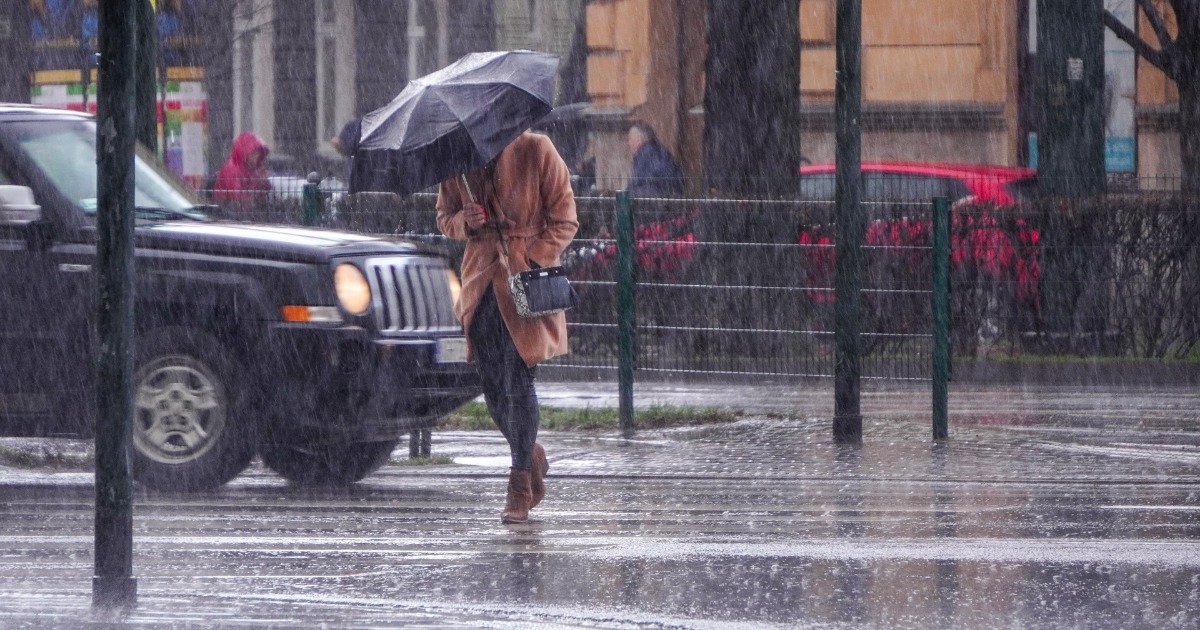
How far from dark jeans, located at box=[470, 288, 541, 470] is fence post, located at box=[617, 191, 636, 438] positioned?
3.77 meters

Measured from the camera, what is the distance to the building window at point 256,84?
3762cm

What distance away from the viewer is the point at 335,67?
38062mm

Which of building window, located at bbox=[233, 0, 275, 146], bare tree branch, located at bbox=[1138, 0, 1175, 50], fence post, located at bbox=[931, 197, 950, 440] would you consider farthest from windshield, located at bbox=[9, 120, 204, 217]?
building window, located at bbox=[233, 0, 275, 146]

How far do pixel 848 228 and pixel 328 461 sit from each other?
10.5 feet

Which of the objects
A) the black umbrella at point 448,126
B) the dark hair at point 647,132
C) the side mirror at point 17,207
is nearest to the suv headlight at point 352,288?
the black umbrella at point 448,126

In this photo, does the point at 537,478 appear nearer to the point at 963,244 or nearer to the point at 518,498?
the point at 518,498

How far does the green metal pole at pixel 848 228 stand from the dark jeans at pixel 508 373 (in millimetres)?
3407

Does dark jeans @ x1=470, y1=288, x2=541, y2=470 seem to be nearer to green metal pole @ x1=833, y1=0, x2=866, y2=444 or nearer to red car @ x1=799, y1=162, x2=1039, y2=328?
green metal pole @ x1=833, y1=0, x2=866, y2=444

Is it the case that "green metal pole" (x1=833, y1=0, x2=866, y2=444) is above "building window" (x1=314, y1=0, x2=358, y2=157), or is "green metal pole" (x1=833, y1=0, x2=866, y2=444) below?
below

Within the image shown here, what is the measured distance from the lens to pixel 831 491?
975 cm

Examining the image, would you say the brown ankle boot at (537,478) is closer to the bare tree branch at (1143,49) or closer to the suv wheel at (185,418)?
the suv wheel at (185,418)

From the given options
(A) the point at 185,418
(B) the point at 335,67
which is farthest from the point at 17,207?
(B) the point at 335,67

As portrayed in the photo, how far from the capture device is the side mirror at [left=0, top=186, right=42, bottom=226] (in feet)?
31.7

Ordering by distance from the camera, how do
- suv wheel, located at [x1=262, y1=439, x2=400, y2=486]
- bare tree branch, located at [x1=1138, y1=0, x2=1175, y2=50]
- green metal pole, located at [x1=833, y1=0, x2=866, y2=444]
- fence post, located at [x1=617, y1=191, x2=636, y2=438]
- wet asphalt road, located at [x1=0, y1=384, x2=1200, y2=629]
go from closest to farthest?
wet asphalt road, located at [x1=0, y1=384, x2=1200, y2=629], suv wheel, located at [x1=262, y1=439, x2=400, y2=486], green metal pole, located at [x1=833, y1=0, x2=866, y2=444], fence post, located at [x1=617, y1=191, x2=636, y2=438], bare tree branch, located at [x1=1138, y1=0, x2=1175, y2=50]
